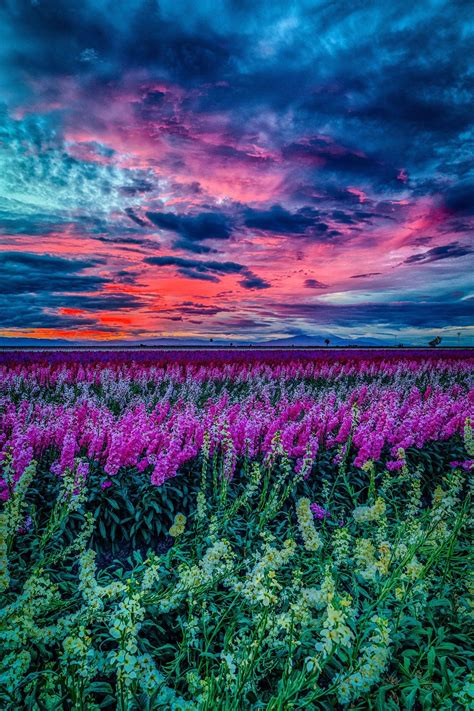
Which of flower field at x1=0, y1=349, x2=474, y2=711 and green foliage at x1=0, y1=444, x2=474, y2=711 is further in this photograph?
flower field at x1=0, y1=349, x2=474, y2=711

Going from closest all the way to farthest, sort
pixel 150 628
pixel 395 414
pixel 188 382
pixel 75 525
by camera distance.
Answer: pixel 150 628 → pixel 75 525 → pixel 395 414 → pixel 188 382

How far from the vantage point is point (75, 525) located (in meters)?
5.69

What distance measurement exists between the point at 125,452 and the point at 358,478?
165 inches

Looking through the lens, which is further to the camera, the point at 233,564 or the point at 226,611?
the point at 233,564

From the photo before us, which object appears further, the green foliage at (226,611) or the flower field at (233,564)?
the flower field at (233,564)

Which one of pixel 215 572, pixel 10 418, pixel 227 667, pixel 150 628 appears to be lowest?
pixel 150 628

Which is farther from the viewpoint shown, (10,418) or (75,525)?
(10,418)

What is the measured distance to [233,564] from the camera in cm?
407

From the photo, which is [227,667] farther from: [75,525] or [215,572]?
[75,525]

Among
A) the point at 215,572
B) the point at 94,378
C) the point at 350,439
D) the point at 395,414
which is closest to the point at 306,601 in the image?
the point at 215,572

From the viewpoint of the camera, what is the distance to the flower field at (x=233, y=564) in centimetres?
249

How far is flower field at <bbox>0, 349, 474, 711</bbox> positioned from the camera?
8.16 ft

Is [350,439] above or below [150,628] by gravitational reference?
above

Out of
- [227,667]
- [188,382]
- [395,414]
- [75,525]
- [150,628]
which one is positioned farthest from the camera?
[188,382]
